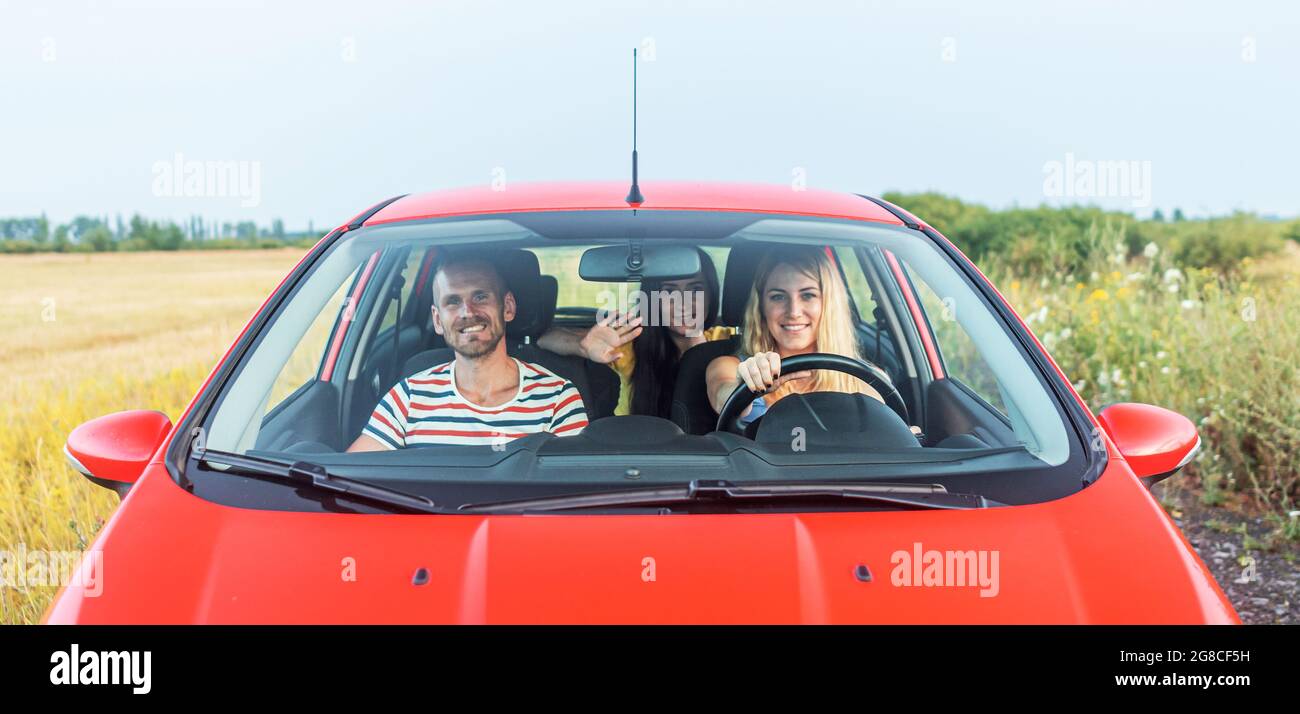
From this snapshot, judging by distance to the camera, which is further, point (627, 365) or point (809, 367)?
point (627, 365)

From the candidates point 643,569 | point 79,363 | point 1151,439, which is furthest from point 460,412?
point 79,363

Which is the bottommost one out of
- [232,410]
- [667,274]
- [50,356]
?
[50,356]

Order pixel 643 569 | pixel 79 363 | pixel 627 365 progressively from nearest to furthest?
pixel 643 569 → pixel 627 365 → pixel 79 363

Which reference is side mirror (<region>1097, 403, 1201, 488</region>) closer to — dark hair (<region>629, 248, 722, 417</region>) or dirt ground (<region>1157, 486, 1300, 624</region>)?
dark hair (<region>629, 248, 722, 417</region>)

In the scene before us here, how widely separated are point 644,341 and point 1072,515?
1450 millimetres

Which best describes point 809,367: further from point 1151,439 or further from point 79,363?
point 79,363

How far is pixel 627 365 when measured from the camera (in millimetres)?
3139

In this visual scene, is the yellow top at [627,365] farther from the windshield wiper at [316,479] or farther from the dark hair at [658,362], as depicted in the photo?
the windshield wiper at [316,479]

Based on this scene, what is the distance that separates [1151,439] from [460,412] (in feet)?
5.14

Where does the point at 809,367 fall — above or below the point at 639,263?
below
